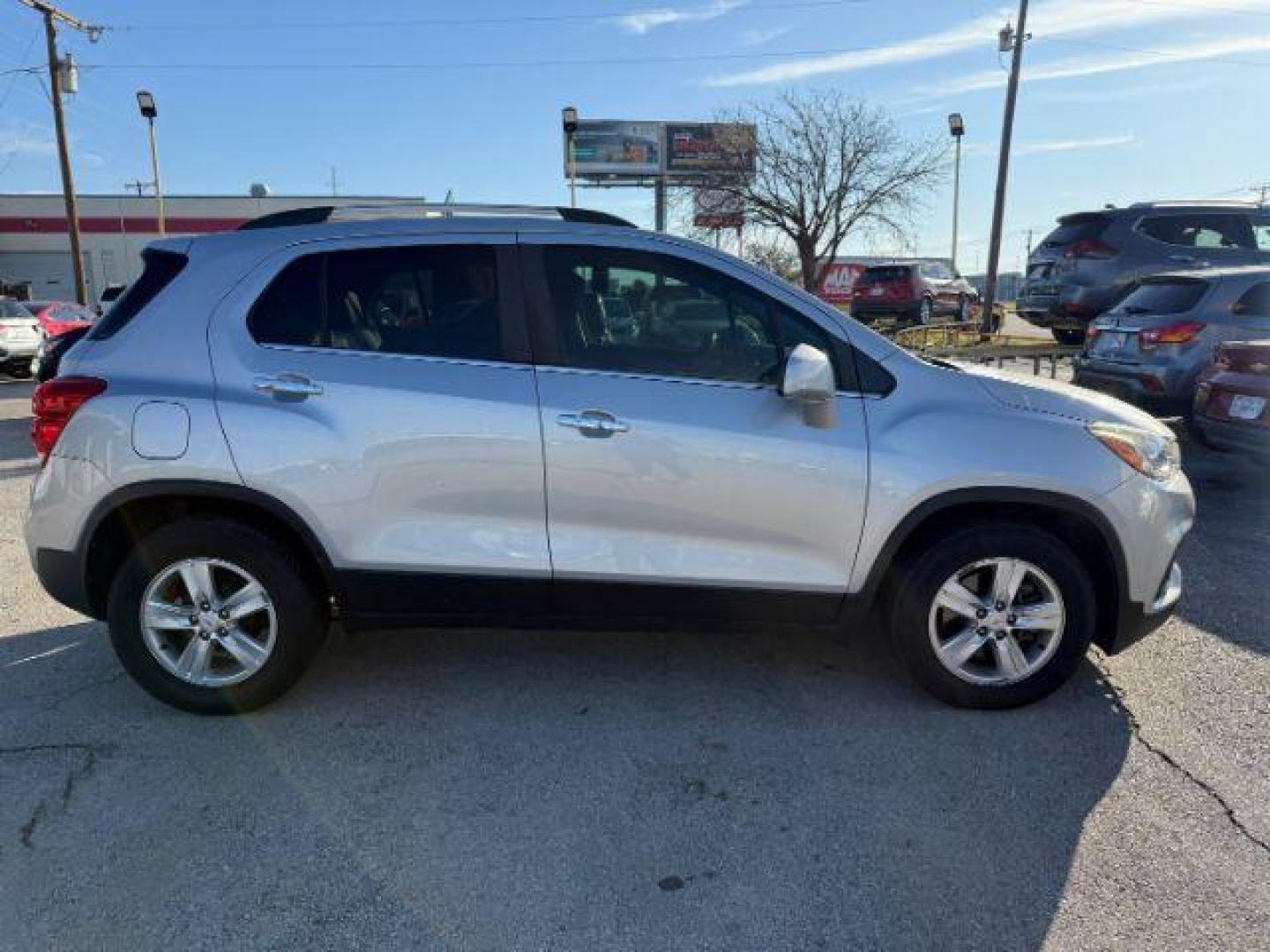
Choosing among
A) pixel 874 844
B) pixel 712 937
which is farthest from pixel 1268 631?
pixel 712 937

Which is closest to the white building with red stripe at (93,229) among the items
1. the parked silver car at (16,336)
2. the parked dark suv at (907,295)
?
the parked silver car at (16,336)

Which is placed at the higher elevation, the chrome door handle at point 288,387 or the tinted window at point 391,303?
the tinted window at point 391,303

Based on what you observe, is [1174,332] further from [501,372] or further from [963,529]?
[501,372]

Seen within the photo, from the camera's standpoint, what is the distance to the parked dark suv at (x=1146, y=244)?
37.9 ft

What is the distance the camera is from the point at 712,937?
238cm

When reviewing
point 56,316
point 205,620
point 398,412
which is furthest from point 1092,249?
point 56,316

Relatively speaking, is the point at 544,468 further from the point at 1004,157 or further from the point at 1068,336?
the point at 1004,157

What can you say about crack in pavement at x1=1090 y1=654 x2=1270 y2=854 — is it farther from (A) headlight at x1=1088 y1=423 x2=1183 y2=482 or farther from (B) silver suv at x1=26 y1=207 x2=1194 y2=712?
(A) headlight at x1=1088 y1=423 x2=1183 y2=482

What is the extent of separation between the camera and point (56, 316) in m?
18.2

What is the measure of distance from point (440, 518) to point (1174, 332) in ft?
23.3

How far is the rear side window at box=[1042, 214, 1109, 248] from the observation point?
12125 millimetres

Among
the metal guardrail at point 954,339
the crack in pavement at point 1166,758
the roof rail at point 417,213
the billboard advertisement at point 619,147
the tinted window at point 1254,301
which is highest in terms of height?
the billboard advertisement at point 619,147

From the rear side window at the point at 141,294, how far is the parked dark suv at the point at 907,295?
1990 cm

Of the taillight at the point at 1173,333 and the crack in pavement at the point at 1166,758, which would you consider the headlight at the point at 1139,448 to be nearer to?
the crack in pavement at the point at 1166,758
